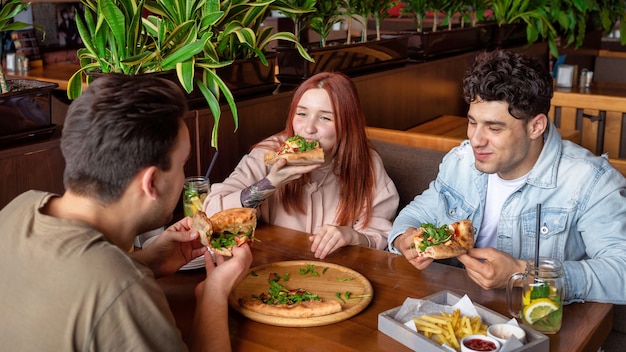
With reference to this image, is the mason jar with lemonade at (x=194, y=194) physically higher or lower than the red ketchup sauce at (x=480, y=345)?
higher

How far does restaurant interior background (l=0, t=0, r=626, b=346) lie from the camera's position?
8.19ft

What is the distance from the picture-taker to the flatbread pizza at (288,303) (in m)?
1.78

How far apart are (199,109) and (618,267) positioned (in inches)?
65.9

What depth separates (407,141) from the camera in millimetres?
3270

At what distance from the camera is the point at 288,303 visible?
185 cm

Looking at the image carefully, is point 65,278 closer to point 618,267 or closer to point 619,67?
point 618,267

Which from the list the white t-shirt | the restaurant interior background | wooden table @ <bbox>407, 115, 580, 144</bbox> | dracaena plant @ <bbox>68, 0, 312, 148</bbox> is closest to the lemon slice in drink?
the white t-shirt

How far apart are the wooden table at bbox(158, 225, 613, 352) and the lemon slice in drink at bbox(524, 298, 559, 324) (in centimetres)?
6

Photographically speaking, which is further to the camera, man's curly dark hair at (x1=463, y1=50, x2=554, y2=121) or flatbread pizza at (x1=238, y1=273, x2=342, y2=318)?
man's curly dark hair at (x1=463, y1=50, x2=554, y2=121)

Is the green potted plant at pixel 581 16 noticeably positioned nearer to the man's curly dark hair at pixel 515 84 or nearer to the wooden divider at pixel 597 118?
the wooden divider at pixel 597 118

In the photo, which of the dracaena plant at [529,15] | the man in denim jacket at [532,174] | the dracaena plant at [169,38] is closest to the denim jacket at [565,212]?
the man in denim jacket at [532,174]

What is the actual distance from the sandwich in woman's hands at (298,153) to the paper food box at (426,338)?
768mm

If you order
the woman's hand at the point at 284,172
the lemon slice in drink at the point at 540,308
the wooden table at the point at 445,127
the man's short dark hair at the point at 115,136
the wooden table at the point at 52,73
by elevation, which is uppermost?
the man's short dark hair at the point at 115,136

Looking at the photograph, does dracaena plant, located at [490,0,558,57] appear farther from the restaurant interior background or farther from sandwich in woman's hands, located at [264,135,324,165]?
sandwich in woman's hands, located at [264,135,324,165]
